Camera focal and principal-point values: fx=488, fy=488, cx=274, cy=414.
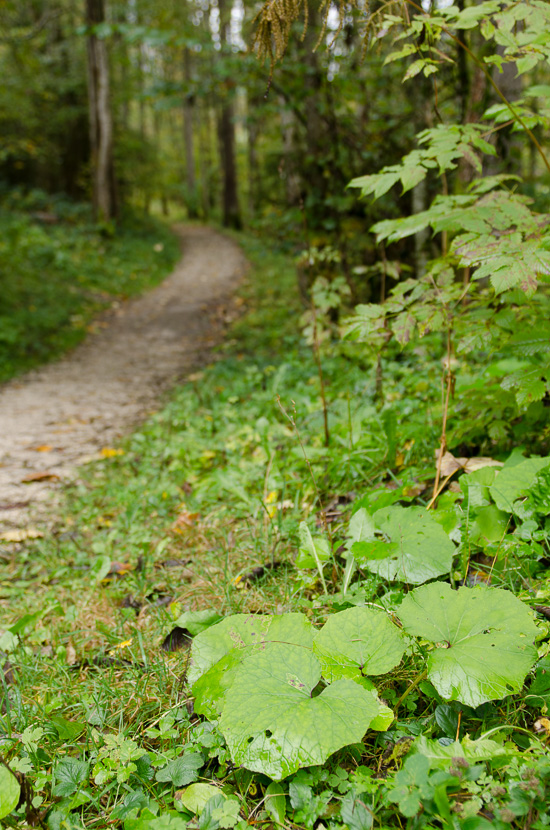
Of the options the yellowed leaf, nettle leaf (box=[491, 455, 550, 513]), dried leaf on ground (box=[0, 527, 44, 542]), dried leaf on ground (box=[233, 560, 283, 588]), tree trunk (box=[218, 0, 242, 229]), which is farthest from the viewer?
tree trunk (box=[218, 0, 242, 229])

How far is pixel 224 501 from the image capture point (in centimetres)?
272

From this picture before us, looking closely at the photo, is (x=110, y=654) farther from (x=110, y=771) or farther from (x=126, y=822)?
(x=126, y=822)

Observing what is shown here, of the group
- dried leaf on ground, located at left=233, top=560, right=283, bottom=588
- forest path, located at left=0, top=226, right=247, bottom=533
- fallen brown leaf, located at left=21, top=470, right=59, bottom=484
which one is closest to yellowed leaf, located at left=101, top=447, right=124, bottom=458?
forest path, located at left=0, top=226, right=247, bottom=533

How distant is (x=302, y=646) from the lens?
4.32ft

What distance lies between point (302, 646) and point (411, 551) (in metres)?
0.52

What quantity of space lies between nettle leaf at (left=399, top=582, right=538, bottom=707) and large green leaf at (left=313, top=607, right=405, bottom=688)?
6cm

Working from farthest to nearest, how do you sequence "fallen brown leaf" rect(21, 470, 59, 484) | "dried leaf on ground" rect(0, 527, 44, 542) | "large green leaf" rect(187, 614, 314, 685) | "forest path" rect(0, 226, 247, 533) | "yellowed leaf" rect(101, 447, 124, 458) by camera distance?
"yellowed leaf" rect(101, 447, 124, 458)
"forest path" rect(0, 226, 247, 533)
"fallen brown leaf" rect(21, 470, 59, 484)
"dried leaf on ground" rect(0, 527, 44, 542)
"large green leaf" rect(187, 614, 314, 685)

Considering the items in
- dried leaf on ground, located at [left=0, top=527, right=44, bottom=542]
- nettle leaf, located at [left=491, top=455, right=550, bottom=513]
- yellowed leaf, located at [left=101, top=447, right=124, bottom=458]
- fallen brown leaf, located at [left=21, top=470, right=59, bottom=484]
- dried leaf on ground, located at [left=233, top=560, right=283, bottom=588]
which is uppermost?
nettle leaf, located at [left=491, top=455, right=550, bottom=513]

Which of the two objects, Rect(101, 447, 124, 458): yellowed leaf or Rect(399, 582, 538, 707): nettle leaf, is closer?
Rect(399, 582, 538, 707): nettle leaf

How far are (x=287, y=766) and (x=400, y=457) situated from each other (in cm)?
155

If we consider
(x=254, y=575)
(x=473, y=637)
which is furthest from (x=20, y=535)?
(x=473, y=637)

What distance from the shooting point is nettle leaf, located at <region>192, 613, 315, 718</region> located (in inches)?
52.2

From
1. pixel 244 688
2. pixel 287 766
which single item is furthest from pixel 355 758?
pixel 244 688

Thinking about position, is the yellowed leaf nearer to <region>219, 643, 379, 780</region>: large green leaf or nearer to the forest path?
the forest path
